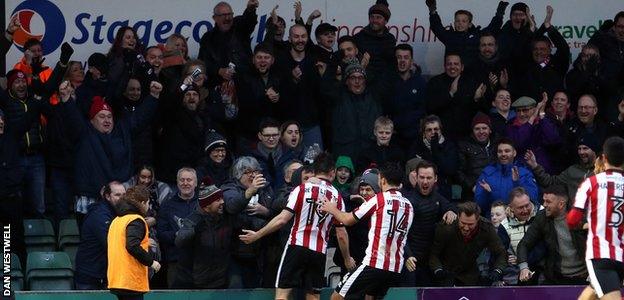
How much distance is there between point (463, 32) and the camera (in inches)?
749

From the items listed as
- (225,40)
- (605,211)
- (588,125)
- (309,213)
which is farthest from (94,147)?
(605,211)

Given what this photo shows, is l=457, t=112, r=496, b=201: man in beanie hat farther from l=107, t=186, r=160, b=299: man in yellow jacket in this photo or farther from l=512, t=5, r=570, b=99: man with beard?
l=107, t=186, r=160, b=299: man in yellow jacket

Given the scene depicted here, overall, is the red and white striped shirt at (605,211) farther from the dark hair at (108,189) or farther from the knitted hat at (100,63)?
the knitted hat at (100,63)

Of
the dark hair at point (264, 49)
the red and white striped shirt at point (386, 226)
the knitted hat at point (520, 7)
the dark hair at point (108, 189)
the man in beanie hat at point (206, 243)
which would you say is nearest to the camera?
the red and white striped shirt at point (386, 226)

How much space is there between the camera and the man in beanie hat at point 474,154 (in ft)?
58.7

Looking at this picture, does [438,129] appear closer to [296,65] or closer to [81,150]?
[296,65]

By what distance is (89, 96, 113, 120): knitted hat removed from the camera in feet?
56.5

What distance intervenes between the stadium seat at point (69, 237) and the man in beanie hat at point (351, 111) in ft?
9.36

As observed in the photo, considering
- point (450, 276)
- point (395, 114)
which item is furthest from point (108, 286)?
point (395, 114)

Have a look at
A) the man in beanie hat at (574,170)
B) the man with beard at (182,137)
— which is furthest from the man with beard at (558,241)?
the man with beard at (182,137)

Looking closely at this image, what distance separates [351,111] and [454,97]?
116 centimetres

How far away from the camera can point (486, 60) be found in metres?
18.8

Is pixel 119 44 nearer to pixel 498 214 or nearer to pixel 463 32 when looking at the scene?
pixel 463 32

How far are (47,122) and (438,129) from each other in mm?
3924
